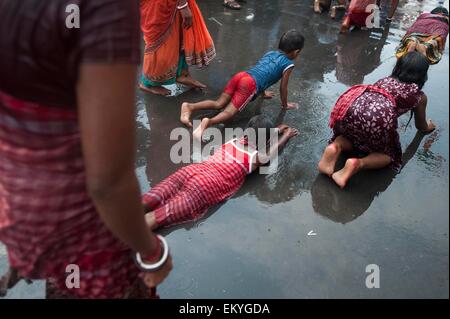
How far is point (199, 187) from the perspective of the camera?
262 centimetres

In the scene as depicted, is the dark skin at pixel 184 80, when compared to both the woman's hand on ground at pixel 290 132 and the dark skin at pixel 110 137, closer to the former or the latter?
the woman's hand on ground at pixel 290 132

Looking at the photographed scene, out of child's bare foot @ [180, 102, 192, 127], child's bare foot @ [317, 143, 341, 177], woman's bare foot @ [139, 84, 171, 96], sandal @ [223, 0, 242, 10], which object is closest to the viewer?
child's bare foot @ [317, 143, 341, 177]

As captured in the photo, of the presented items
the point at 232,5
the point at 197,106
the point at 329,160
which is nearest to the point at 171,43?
the point at 197,106

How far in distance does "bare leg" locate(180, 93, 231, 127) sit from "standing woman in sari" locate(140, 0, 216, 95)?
0.54 metres

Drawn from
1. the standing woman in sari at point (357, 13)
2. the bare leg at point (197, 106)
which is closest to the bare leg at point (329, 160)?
the bare leg at point (197, 106)

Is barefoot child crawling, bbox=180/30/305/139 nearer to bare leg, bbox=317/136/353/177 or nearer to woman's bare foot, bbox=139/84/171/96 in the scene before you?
woman's bare foot, bbox=139/84/171/96

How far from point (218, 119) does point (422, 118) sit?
1.84 metres

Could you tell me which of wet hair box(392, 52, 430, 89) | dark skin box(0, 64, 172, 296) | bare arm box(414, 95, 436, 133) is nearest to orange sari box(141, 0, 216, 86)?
wet hair box(392, 52, 430, 89)

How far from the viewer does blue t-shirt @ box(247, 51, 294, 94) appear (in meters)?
3.66

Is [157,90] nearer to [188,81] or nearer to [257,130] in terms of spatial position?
[188,81]

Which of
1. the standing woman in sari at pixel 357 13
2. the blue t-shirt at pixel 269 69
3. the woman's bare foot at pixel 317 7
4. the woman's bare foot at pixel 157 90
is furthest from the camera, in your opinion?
the woman's bare foot at pixel 317 7

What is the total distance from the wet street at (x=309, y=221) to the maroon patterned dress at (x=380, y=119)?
8.9 inches

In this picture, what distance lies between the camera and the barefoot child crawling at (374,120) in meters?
3.02
